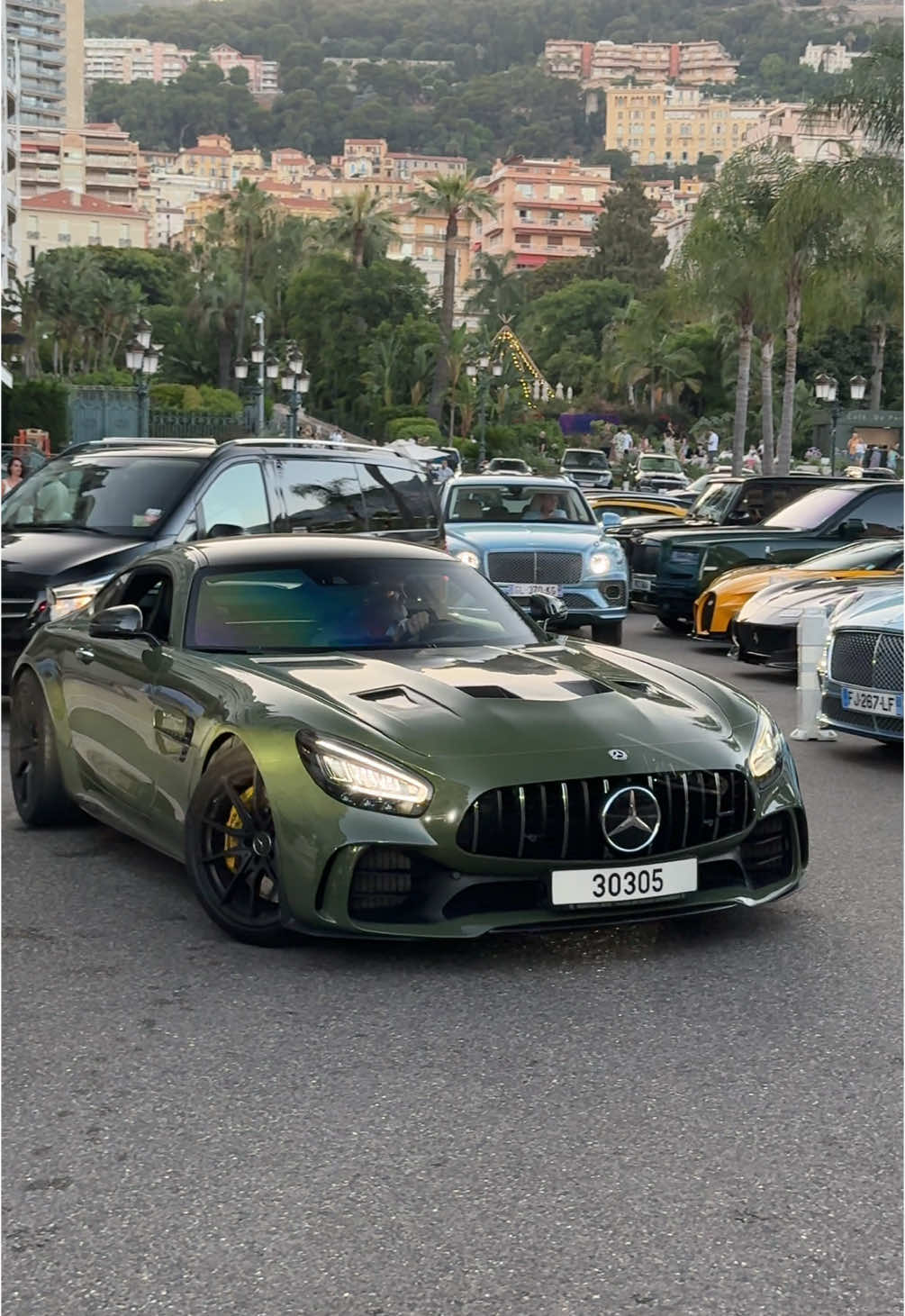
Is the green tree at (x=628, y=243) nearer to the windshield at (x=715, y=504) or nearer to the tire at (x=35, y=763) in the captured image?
the windshield at (x=715, y=504)

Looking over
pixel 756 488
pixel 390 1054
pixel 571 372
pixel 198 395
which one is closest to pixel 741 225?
pixel 756 488

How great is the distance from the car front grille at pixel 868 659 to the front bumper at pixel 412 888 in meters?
5.33

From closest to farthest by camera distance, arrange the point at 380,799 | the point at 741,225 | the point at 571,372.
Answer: the point at 380,799
the point at 741,225
the point at 571,372

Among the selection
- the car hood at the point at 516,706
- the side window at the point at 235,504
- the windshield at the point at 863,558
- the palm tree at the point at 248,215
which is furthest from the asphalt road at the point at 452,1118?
the palm tree at the point at 248,215

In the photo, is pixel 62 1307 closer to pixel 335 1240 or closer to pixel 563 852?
pixel 335 1240

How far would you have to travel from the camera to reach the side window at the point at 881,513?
19.7 meters

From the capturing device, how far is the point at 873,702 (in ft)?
36.4

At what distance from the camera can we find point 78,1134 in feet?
14.6

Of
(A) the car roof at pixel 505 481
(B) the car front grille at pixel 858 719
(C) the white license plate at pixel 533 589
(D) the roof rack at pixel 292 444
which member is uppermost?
(D) the roof rack at pixel 292 444

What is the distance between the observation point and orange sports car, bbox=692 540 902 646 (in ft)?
56.0

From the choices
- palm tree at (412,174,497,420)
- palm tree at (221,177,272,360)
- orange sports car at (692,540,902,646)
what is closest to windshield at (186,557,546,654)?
orange sports car at (692,540,902,646)

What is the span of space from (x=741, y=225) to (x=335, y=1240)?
44033 mm

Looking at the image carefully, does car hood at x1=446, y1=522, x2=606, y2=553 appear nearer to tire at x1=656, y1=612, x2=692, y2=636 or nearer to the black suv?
tire at x1=656, y1=612, x2=692, y2=636

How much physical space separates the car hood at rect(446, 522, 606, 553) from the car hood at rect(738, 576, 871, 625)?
2.42m
